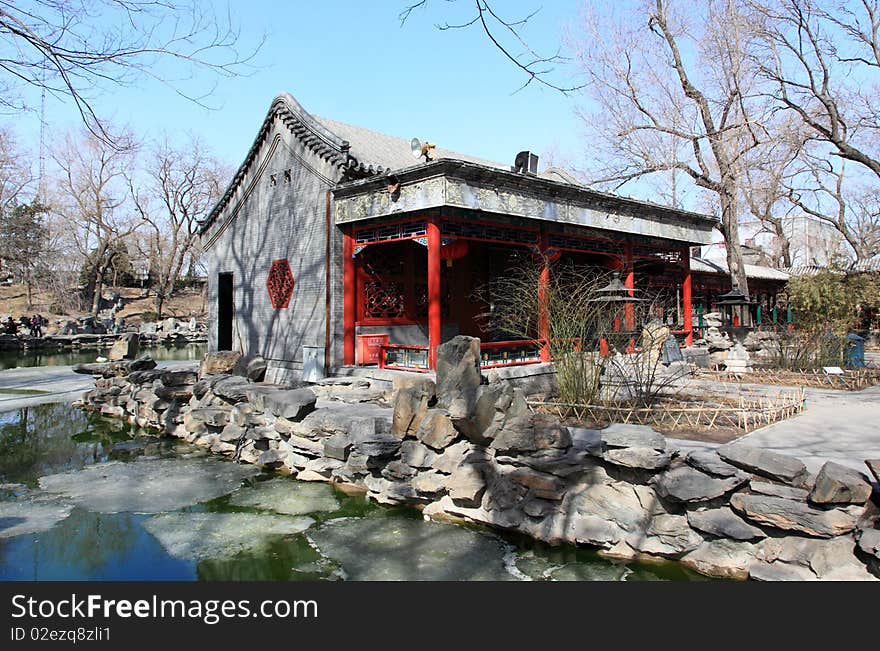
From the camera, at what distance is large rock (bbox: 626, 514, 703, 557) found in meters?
4.88

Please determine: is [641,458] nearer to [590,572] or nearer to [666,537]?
[666,537]

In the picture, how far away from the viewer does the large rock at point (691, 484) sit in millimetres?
4711

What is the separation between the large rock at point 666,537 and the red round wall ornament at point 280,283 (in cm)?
802

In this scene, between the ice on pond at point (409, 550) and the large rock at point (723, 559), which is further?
the ice on pond at point (409, 550)

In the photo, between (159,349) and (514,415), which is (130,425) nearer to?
(514,415)

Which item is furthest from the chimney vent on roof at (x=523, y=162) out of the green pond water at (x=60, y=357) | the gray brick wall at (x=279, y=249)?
the green pond water at (x=60, y=357)

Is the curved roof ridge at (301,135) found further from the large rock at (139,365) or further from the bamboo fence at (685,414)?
the bamboo fence at (685,414)

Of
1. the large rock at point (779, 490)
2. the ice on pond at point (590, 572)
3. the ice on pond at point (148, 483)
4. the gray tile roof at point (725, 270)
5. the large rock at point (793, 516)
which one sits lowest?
the ice on pond at point (590, 572)

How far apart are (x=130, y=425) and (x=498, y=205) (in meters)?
8.24

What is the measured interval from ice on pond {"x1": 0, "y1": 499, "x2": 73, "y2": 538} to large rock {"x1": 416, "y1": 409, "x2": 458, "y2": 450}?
3.96 m

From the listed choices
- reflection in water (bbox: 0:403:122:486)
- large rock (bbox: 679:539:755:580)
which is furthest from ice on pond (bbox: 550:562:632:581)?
reflection in water (bbox: 0:403:122:486)

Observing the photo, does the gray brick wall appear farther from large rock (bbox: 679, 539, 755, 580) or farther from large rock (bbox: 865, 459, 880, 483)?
large rock (bbox: 865, 459, 880, 483)

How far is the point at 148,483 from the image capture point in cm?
749

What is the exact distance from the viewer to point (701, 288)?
21.6m
